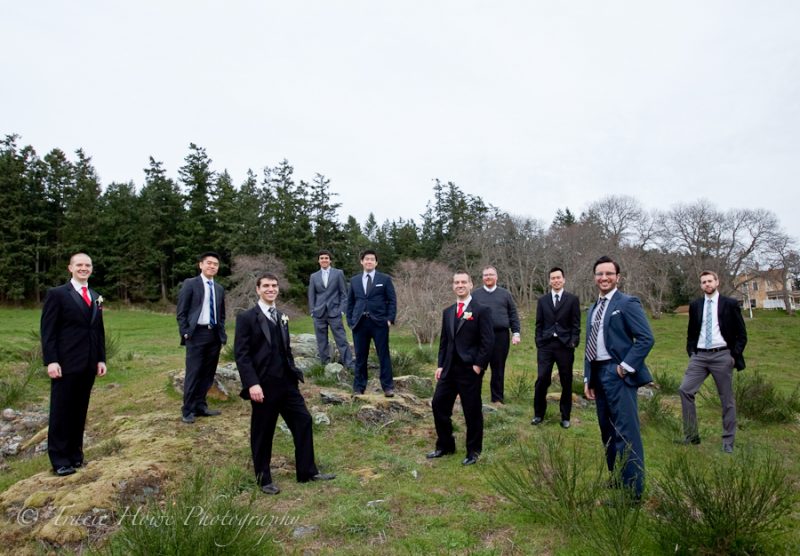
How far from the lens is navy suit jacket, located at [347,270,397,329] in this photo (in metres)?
6.47

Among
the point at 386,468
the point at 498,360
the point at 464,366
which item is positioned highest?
the point at 464,366

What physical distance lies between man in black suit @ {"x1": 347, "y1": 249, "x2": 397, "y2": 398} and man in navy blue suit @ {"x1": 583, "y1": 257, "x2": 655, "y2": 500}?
304cm

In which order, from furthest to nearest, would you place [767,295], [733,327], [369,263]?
[767,295]
[369,263]
[733,327]

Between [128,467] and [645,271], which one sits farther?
[645,271]

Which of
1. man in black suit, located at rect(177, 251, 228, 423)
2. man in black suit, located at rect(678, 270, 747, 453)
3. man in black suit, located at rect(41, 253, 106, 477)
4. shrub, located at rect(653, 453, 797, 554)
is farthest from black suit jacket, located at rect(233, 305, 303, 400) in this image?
man in black suit, located at rect(678, 270, 747, 453)

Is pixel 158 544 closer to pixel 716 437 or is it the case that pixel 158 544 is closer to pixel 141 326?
pixel 716 437

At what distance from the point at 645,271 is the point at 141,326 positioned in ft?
134

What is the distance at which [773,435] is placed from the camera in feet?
21.2

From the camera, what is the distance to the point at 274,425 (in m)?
4.17

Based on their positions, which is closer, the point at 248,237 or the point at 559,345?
the point at 559,345

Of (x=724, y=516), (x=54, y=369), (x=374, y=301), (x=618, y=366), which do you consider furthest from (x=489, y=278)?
(x=54, y=369)

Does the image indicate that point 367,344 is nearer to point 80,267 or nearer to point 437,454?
point 437,454

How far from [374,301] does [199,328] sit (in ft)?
7.32

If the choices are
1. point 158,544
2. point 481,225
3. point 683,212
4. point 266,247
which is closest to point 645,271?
point 683,212
